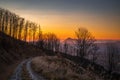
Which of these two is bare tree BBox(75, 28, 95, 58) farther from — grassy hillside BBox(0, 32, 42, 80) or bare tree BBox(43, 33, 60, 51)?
bare tree BBox(43, 33, 60, 51)

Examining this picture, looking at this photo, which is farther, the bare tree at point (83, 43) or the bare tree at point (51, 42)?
the bare tree at point (51, 42)

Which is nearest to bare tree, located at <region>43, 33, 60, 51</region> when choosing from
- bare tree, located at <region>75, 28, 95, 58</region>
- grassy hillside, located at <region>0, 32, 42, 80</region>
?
grassy hillside, located at <region>0, 32, 42, 80</region>

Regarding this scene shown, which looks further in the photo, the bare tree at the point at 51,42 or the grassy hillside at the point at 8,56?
the bare tree at the point at 51,42

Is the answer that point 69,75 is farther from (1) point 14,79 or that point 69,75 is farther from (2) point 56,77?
(1) point 14,79

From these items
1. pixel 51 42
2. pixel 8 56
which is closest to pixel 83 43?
pixel 8 56

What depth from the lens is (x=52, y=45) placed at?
140 m

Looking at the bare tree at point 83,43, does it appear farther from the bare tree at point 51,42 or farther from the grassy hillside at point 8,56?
the bare tree at point 51,42

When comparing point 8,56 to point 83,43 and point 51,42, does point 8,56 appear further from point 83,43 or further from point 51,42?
point 51,42

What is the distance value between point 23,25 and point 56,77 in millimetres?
103927

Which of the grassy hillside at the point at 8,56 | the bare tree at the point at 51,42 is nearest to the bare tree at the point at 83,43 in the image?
the grassy hillside at the point at 8,56

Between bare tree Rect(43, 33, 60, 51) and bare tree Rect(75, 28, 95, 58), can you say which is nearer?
bare tree Rect(75, 28, 95, 58)

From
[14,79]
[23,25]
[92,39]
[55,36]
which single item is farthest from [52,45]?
[14,79]

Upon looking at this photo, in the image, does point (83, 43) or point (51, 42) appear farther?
point (51, 42)

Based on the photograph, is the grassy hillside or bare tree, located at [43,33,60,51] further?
bare tree, located at [43,33,60,51]
